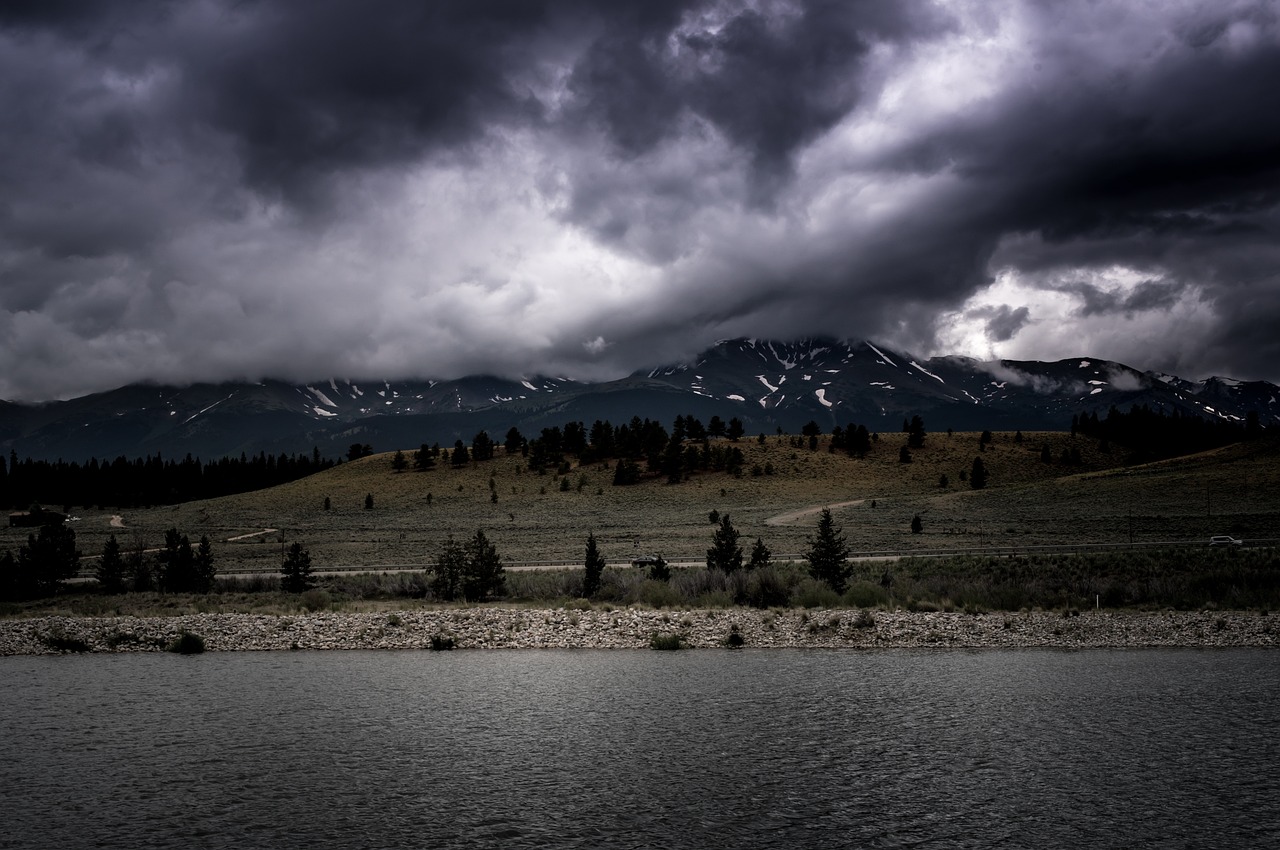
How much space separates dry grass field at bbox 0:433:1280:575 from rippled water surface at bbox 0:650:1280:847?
43.1m

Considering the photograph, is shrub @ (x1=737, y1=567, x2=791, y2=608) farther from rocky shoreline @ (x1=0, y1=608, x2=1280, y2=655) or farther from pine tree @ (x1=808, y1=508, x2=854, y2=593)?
rocky shoreline @ (x1=0, y1=608, x2=1280, y2=655)

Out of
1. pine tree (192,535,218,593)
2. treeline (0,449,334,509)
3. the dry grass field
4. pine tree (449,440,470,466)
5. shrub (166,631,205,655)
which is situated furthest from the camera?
treeline (0,449,334,509)

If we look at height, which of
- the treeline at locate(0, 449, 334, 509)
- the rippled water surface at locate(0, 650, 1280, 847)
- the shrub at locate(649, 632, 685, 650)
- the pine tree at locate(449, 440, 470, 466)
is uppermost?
the pine tree at locate(449, 440, 470, 466)

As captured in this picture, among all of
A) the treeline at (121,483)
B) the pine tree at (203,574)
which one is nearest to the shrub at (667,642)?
the pine tree at (203,574)

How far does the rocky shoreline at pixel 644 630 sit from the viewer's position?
33.6m

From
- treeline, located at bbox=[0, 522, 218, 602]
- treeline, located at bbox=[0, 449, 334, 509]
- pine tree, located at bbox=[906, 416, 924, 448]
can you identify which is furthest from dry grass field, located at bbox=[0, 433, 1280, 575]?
treeline, located at bbox=[0, 449, 334, 509]

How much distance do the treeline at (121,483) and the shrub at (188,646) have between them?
5650 inches

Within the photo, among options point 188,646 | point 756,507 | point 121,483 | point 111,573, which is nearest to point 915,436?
point 756,507

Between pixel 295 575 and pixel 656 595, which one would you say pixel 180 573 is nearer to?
pixel 295 575

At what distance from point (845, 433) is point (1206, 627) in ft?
448

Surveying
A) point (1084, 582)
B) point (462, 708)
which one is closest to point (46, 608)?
point (462, 708)

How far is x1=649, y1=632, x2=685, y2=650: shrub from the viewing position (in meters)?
33.8

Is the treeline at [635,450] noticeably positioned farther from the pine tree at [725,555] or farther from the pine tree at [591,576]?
the pine tree at [591,576]

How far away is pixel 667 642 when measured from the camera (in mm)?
33906
